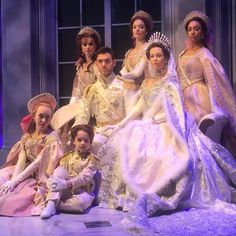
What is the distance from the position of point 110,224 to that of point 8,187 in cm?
111

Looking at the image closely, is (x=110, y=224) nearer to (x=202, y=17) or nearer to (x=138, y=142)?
(x=138, y=142)

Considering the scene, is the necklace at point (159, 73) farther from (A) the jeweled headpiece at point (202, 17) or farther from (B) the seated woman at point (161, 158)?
(A) the jeweled headpiece at point (202, 17)

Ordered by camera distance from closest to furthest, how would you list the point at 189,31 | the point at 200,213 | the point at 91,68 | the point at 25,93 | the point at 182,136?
1. the point at 200,213
2. the point at 182,136
3. the point at 189,31
4. the point at 91,68
5. the point at 25,93

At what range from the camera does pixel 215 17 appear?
614 cm

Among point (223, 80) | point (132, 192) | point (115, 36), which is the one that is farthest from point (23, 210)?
point (115, 36)

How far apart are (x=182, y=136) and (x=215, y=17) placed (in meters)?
2.10

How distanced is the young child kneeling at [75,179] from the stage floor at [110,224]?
10cm

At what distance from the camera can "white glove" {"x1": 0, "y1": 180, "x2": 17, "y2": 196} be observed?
453 centimetres

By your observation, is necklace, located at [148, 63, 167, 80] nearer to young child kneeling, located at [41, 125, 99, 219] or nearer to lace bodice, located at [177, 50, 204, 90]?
lace bodice, located at [177, 50, 204, 90]

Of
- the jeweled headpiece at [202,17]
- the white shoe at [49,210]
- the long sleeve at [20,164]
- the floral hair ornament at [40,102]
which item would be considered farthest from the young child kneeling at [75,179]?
the jeweled headpiece at [202,17]

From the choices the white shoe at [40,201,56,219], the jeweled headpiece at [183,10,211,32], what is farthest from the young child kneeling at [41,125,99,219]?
the jeweled headpiece at [183,10,211,32]

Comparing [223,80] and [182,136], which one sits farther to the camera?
[223,80]

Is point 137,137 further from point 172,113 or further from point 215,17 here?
point 215,17

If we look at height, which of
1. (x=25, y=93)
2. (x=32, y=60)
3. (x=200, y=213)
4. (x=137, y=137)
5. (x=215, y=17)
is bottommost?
(x=200, y=213)
